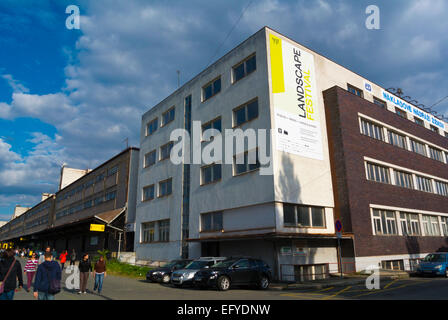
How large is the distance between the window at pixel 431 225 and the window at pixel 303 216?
1338cm

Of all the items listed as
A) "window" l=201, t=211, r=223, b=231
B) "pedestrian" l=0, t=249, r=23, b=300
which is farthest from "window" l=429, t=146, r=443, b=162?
"pedestrian" l=0, t=249, r=23, b=300

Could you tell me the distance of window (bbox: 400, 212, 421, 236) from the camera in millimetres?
27484

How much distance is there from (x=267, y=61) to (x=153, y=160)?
17.5 metres

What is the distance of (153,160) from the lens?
35031mm

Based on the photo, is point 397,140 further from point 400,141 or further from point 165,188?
point 165,188

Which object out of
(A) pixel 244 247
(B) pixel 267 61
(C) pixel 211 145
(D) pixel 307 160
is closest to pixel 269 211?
(A) pixel 244 247

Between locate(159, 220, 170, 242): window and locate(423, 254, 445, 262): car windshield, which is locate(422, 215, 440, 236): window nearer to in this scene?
locate(423, 254, 445, 262): car windshield

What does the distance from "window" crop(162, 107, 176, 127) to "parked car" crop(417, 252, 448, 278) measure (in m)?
24.2

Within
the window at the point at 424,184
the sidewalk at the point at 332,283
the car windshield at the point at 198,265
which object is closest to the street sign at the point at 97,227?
the car windshield at the point at 198,265

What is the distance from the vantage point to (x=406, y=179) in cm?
2966

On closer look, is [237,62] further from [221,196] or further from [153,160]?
[153,160]

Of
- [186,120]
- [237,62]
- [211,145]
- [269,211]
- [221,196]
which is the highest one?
[237,62]

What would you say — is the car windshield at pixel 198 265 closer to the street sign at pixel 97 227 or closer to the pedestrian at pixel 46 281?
the pedestrian at pixel 46 281

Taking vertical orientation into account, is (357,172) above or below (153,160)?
below
